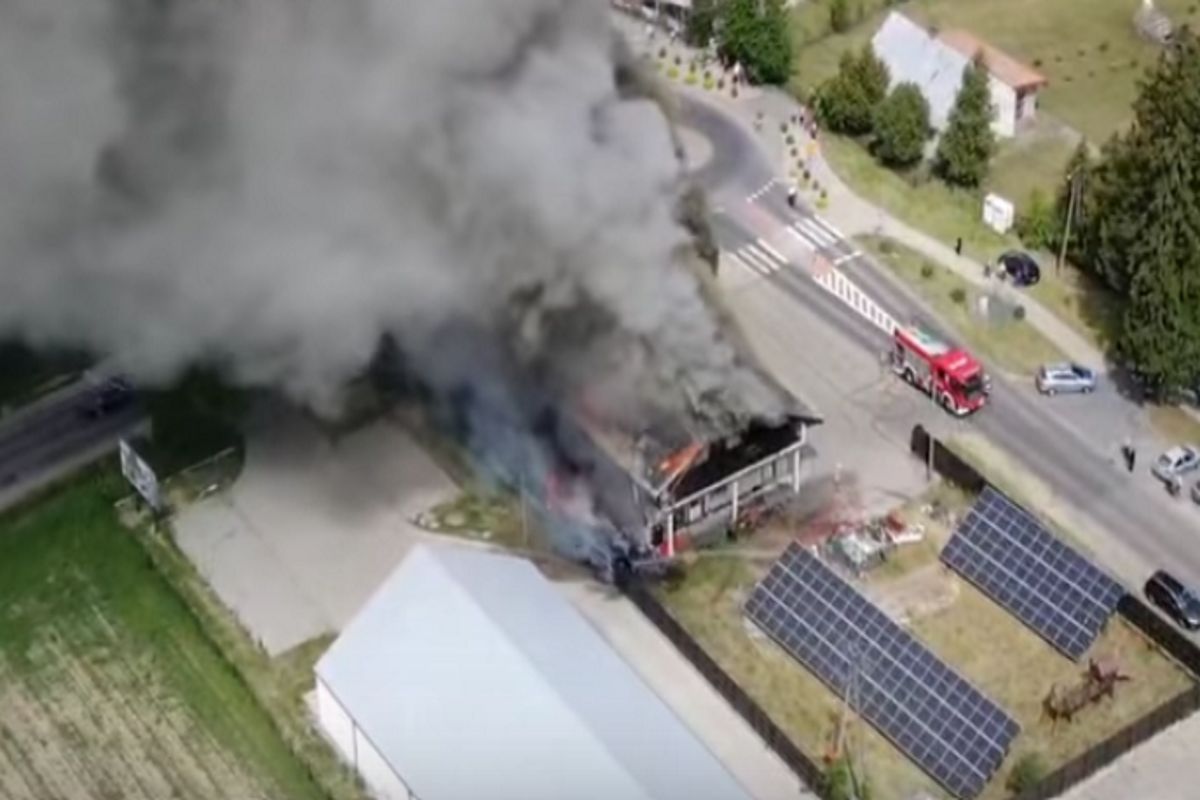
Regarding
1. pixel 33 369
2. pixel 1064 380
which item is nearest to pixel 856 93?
pixel 1064 380

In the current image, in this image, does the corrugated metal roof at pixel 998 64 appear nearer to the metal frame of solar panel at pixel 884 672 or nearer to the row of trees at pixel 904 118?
the row of trees at pixel 904 118

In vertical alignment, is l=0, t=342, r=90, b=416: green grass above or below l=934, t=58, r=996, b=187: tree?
above

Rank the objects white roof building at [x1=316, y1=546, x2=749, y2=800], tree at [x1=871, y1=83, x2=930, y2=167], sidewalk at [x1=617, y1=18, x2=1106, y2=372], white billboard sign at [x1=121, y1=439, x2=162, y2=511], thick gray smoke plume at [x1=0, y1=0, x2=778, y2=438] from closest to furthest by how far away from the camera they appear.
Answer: white roof building at [x1=316, y1=546, x2=749, y2=800] < thick gray smoke plume at [x1=0, y1=0, x2=778, y2=438] < white billboard sign at [x1=121, y1=439, x2=162, y2=511] < sidewalk at [x1=617, y1=18, x2=1106, y2=372] < tree at [x1=871, y1=83, x2=930, y2=167]

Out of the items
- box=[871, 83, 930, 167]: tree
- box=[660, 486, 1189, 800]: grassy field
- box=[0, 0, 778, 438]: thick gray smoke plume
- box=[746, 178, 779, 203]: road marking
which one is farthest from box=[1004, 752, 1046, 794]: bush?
box=[871, 83, 930, 167]: tree

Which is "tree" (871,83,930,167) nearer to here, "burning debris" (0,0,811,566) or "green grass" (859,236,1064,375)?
"green grass" (859,236,1064,375)

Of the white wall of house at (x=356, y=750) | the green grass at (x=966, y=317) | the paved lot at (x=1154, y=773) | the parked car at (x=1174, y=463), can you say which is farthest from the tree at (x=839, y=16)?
the white wall of house at (x=356, y=750)

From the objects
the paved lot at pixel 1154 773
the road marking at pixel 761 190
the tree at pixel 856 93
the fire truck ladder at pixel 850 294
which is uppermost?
the tree at pixel 856 93

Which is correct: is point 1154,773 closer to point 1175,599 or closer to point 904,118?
point 1175,599
